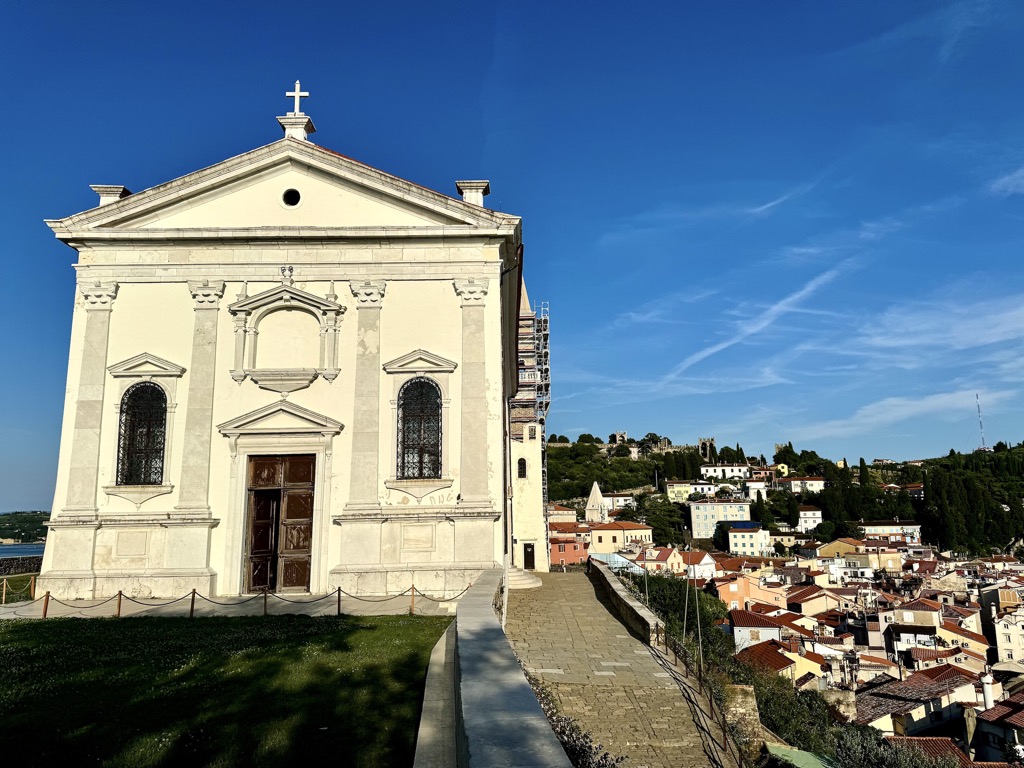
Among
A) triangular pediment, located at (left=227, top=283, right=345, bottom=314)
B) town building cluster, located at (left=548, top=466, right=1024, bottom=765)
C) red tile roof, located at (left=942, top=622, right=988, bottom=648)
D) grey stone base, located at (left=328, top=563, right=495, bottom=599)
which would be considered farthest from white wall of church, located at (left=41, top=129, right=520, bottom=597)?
red tile roof, located at (left=942, top=622, right=988, bottom=648)

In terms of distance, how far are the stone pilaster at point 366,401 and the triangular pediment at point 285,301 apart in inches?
23.3

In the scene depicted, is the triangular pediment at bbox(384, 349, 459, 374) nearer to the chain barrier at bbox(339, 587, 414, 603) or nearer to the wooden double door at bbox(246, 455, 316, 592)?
the wooden double door at bbox(246, 455, 316, 592)

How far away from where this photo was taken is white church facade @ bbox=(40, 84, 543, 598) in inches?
567

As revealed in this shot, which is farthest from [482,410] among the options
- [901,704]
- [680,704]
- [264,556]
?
[901,704]

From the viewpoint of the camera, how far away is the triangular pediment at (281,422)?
1490 cm

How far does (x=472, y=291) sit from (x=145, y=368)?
7.12 m

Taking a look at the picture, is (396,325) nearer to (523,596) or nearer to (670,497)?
(523,596)

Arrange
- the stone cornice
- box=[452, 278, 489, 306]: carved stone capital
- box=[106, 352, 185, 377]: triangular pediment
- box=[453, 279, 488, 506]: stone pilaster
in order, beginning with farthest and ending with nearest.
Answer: box=[452, 278, 489, 306]: carved stone capital < the stone cornice < box=[106, 352, 185, 377]: triangular pediment < box=[453, 279, 488, 506]: stone pilaster

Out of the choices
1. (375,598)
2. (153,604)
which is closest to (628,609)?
(375,598)

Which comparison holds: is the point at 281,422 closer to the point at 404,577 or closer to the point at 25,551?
the point at 404,577

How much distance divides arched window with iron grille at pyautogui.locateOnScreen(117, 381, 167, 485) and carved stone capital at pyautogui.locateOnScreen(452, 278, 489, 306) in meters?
6.66

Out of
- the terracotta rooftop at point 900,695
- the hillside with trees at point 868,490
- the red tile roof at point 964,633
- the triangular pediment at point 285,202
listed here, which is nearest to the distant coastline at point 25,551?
the triangular pediment at point 285,202

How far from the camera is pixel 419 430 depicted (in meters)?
15.2

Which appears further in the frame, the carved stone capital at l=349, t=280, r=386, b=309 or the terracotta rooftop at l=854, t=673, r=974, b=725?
the terracotta rooftop at l=854, t=673, r=974, b=725
